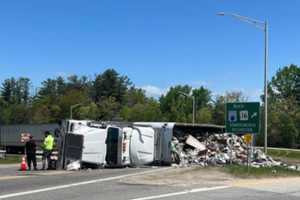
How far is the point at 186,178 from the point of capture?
66.4 ft

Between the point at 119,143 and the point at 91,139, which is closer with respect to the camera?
the point at 91,139

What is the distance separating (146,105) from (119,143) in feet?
317

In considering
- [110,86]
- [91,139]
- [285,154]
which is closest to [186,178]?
[91,139]

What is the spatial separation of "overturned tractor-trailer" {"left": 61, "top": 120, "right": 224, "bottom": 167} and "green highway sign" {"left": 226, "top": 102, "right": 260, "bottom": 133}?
5.03m

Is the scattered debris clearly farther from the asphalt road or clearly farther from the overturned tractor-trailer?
the asphalt road

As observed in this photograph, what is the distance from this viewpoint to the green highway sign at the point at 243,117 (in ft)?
73.5

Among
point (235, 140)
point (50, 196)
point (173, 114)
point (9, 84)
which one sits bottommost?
point (50, 196)

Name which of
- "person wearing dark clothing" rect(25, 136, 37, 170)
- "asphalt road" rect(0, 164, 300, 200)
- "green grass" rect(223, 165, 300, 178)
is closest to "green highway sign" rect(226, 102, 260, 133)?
"green grass" rect(223, 165, 300, 178)

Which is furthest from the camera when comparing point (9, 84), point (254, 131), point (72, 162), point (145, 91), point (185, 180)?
point (9, 84)

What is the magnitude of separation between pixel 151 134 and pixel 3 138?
45788 millimetres

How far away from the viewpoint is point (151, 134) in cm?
2772

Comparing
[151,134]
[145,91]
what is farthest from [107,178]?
[145,91]

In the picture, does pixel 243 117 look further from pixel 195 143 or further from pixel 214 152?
pixel 195 143

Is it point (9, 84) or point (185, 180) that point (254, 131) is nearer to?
point (185, 180)
